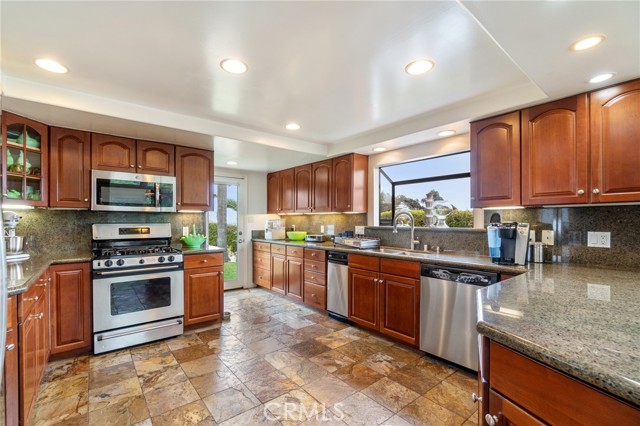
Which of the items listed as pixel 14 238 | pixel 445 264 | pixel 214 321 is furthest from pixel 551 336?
pixel 14 238

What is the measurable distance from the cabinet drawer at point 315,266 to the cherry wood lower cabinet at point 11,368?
2.77 m

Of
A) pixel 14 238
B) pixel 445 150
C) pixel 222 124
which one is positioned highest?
pixel 222 124

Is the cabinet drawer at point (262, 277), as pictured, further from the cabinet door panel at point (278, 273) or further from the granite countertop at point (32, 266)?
the granite countertop at point (32, 266)

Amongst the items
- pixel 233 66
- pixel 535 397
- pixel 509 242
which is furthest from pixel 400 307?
pixel 233 66

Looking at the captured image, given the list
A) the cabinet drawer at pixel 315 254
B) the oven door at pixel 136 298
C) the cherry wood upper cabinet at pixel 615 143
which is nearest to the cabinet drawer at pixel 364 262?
the cabinet drawer at pixel 315 254

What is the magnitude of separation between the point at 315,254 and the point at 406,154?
1.73m

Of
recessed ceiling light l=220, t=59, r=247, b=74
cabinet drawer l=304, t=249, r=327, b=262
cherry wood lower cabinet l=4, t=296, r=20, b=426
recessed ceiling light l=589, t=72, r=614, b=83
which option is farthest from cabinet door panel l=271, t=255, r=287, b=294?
recessed ceiling light l=589, t=72, r=614, b=83

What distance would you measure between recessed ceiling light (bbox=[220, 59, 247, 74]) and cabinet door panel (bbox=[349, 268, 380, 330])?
7.41ft

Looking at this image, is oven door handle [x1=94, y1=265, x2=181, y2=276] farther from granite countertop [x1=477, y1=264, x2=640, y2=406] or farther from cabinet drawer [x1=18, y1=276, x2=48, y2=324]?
granite countertop [x1=477, y1=264, x2=640, y2=406]

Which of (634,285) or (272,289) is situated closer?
(634,285)

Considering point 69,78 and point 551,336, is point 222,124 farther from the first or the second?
point 551,336

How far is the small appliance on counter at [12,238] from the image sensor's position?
2.26m

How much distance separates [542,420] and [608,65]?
194cm

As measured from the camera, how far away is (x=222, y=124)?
302cm
